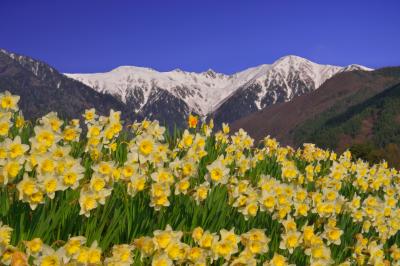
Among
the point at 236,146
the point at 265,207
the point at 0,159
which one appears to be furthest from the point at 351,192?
the point at 0,159

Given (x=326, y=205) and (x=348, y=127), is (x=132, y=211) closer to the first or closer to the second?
(x=326, y=205)

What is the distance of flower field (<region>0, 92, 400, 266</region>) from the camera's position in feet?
11.0

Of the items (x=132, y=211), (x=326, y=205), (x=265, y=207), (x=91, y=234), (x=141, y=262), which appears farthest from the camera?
(x=326, y=205)

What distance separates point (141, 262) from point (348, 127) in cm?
19423

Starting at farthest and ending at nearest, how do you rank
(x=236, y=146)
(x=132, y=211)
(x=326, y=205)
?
(x=236, y=146)
(x=326, y=205)
(x=132, y=211)

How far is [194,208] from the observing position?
4.71 metres

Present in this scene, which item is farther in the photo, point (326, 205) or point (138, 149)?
point (326, 205)

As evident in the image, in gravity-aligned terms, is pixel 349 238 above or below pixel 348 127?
below

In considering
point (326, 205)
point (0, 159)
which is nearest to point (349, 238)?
point (326, 205)

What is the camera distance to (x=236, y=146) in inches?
337

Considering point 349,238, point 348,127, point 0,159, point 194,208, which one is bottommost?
point 349,238

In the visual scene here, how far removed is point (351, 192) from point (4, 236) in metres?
6.84

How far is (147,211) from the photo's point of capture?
450 cm

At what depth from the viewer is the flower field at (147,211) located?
3.36 meters
